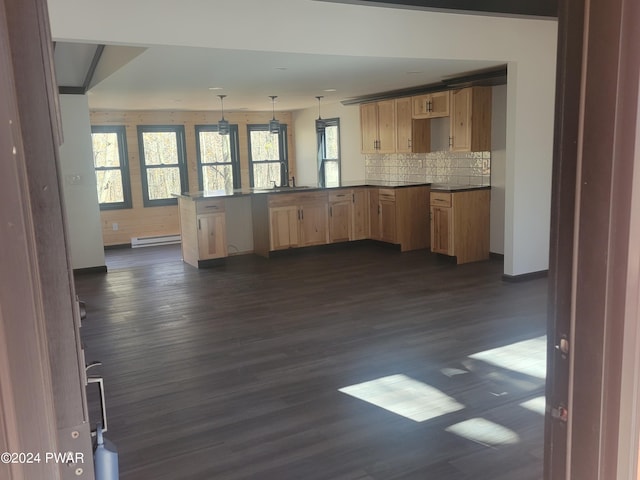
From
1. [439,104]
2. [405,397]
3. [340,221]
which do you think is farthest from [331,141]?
[405,397]

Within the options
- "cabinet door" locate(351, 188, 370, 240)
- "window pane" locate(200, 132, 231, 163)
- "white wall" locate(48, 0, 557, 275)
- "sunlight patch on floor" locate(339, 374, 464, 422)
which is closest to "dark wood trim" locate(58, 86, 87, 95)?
"white wall" locate(48, 0, 557, 275)

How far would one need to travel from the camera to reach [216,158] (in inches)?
402

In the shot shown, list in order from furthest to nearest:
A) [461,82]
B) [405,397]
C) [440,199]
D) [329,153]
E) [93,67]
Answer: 1. [329,153]
2. [440,199]
3. [461,82]
4. [93,67]
5. [405,397]

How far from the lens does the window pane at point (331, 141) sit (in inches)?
392

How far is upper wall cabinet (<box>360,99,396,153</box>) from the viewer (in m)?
8.00

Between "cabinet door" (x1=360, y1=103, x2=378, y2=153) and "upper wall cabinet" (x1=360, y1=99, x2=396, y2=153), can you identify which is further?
A: "cabinet door" (x1=360, y1=103, x2=378, y2=153)

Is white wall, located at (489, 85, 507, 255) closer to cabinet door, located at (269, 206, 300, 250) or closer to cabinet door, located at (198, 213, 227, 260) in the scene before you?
cabinet door, located at (269, 206, 300, 250)

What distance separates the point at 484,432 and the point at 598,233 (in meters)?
2.14

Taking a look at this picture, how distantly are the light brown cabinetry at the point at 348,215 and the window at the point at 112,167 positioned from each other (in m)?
3.82

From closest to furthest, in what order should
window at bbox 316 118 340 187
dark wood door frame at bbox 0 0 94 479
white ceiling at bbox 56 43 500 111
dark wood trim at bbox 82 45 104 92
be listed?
dark wood door frame at bbox 0 0 94 479 < white ceiling at bbox 56 43 500 111 < dark wood trim at bbox 82 45 104 92 < window at bbox 316 118 340 187

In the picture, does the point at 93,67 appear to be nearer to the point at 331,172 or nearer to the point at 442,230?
the point at 442,230

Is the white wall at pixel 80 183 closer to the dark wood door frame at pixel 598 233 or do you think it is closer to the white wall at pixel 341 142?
the white wall at pixel 341 142

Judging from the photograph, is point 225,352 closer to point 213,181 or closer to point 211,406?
point 211,406

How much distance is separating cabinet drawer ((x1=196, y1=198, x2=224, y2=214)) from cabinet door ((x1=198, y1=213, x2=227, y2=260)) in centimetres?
7
